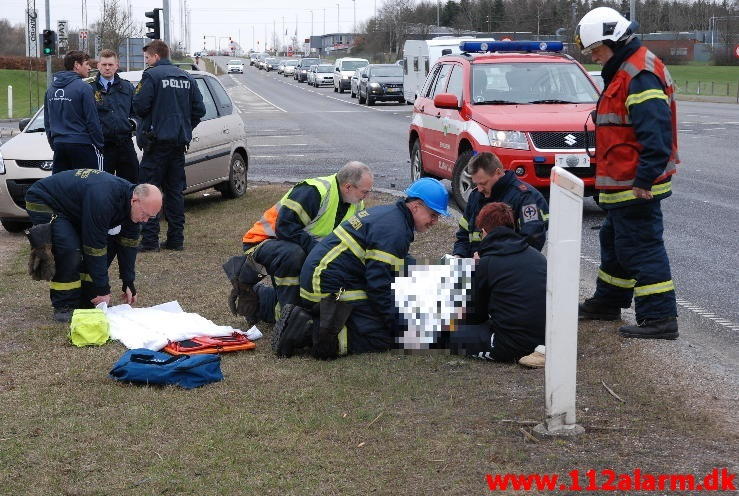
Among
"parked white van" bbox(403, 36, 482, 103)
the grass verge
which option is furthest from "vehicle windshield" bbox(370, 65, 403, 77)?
the grass verge

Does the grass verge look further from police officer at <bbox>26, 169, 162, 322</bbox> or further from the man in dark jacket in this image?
police officer at <bbox>26, 169, 162, 322</bbox>

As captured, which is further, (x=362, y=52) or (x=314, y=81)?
(x=362, y=52)

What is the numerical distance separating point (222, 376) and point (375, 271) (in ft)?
3.76

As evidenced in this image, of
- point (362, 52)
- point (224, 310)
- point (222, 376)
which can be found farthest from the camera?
point (362, 52)

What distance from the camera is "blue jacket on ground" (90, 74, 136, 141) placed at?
10.9m

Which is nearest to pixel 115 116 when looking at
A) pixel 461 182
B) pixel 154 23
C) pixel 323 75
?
pixel 461 182

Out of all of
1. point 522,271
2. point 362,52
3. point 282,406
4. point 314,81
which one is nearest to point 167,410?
point 282,406

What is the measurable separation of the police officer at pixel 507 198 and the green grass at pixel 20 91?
31969 mm

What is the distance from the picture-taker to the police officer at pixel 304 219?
7.00 m

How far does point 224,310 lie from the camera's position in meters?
7.99

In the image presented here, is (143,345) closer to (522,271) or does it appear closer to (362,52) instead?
(522,271)

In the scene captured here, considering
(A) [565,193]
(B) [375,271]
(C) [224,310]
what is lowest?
(C) [224,310]

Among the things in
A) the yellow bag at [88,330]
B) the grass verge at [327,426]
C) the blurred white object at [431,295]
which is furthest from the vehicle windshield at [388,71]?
the blurred white object at [431,295]

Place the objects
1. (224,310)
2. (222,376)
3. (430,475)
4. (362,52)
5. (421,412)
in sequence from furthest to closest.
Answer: (362,52) < (224,310) < (222,376) < (421,412) < (430,475)
